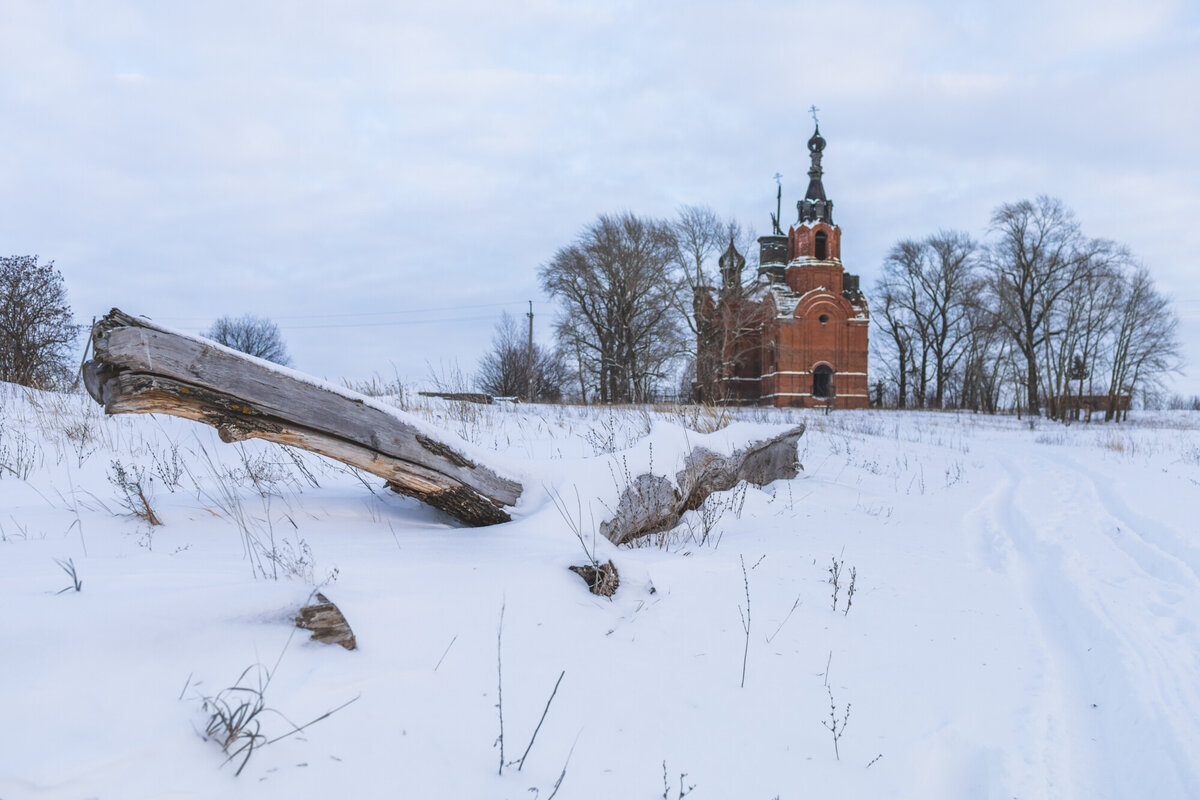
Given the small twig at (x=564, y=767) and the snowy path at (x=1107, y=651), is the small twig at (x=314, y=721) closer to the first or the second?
the small twig at (x=564, y=767)

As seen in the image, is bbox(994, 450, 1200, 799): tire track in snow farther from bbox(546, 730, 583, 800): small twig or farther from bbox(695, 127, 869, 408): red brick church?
bbox(695, 127, 869, 408): red brick church

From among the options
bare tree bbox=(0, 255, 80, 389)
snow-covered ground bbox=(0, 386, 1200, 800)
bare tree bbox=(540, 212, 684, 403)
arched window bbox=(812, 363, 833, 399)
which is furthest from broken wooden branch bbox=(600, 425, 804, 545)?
arched window bbox=(812, 363, 833, 399)

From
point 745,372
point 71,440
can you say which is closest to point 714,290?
point 745,372

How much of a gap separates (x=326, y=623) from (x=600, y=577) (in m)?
1.36

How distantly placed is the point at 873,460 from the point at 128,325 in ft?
32.3

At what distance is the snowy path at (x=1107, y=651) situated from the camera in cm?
224

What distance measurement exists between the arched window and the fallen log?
120ft

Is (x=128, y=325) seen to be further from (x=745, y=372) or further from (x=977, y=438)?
(x=745, y=372)

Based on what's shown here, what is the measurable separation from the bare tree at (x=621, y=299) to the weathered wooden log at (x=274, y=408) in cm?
2882

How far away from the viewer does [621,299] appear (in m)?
34.8

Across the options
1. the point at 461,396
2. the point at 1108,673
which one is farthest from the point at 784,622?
the point at 461,396

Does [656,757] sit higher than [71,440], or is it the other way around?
[71,440]

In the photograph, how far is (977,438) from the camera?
1797cm

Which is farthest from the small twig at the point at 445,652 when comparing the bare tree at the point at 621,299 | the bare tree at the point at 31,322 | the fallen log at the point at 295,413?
the bare tree at the point at 621,299
